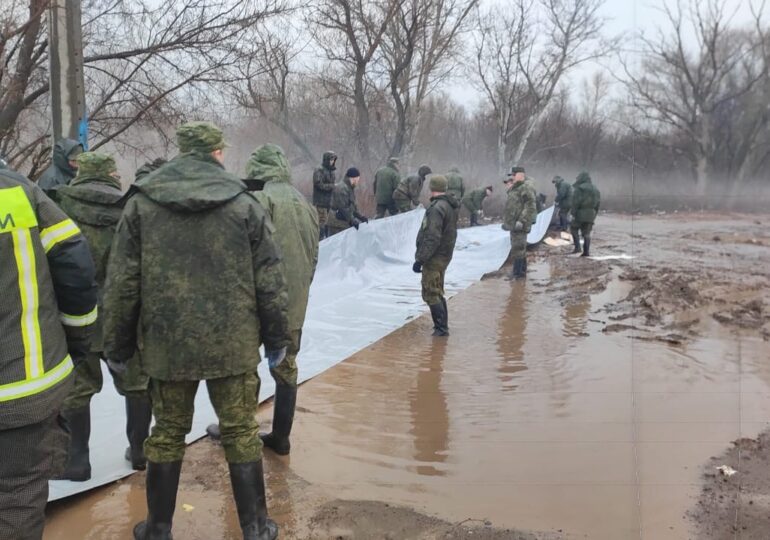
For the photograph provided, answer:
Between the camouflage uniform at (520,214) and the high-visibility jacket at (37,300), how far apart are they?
29.3ft

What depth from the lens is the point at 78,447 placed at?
12.2 feet

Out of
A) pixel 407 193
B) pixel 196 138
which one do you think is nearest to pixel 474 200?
pixel 407 193

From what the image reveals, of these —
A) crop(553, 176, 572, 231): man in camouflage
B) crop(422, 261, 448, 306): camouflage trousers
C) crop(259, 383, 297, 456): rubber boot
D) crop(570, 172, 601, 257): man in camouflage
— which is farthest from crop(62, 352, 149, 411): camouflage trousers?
crop(553, 176, 572, 231): man in camouflage

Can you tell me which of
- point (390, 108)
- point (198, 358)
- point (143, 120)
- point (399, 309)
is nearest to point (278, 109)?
point (390, 108)

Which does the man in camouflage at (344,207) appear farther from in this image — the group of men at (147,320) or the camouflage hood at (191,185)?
the camouflage hood at (191,185)

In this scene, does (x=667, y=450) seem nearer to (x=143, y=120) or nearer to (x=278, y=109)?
(x=143, y=120)

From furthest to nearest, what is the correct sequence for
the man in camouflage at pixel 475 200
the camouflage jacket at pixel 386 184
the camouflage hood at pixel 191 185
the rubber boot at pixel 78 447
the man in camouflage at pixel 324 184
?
1. the man in camouflage at pixel 475 200
2. the camouflage jacket at pixel 386 184
3. the man in camouflage at pixel 324 184
4. the rubber boot at pixel 78 447
5. the camouflage hood at pixel 191 185

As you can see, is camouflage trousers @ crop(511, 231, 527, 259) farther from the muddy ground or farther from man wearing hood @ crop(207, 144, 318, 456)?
man wearing hood @ crop(207, 144, 318, 456)

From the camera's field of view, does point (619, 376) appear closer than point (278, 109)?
Yes

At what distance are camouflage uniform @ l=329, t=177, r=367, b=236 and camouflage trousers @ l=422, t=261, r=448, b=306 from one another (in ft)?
11.1

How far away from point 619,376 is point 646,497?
236 centimetres

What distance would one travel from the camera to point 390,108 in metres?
23.6

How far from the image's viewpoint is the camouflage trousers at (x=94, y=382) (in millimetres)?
3736

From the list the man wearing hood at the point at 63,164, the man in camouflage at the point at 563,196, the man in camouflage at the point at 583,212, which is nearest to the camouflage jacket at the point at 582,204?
the man in camouflage at the point at 583,212
